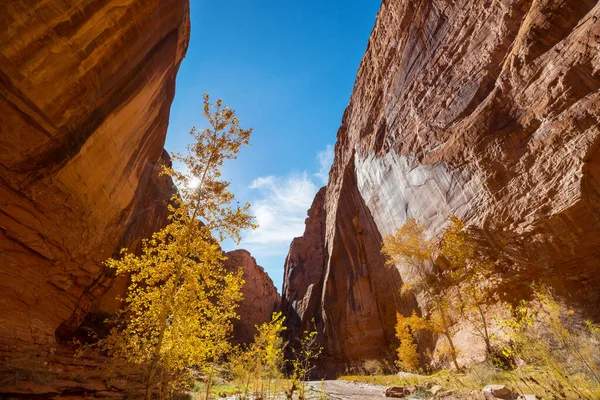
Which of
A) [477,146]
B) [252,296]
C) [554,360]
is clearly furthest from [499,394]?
[252,296]

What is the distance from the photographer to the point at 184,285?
6.65 metres

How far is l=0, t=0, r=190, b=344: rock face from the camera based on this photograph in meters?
10.8

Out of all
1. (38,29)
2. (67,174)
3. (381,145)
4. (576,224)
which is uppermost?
(381,145)

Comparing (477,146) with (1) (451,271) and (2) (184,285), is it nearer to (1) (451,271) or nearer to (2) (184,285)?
(1) (451,271)

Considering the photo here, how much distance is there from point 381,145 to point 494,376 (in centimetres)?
2288

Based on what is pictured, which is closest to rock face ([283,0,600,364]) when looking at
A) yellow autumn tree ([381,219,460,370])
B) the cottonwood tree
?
the cottonwood tree

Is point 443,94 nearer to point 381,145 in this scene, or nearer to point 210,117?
point 381,145

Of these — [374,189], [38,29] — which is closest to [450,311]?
[374,189]

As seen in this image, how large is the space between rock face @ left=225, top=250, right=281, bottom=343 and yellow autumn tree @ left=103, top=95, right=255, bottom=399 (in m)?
49.9

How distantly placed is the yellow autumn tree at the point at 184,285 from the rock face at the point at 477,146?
13.6m

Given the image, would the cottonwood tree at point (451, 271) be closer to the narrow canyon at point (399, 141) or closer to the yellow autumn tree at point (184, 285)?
the narrow canyon at point (399, 141)

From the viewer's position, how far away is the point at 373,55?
35156 millimetres

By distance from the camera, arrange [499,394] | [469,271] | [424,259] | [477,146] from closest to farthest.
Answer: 1. [499,394]
2. [469,271]
3. [477,146]
4. [424,259]

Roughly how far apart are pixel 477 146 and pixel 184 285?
17273 millimetres
